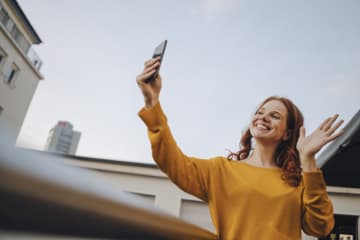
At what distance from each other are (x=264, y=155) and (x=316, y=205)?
380mm

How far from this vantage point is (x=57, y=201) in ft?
0.64

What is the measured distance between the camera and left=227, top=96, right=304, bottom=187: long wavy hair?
3.96 feet

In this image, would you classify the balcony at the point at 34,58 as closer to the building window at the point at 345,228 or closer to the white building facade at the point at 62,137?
the building window at the point at 345,228

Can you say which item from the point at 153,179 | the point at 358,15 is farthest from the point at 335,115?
the point at 153,179

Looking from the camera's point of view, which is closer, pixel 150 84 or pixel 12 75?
pixel 150 84

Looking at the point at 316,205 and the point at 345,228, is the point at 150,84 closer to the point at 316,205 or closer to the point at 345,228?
the point at 316,205

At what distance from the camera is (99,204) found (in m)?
0.24

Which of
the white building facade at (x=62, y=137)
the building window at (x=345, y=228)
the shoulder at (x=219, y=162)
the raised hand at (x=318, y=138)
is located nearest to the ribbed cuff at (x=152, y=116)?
the shoulder at (x=219, y=162)

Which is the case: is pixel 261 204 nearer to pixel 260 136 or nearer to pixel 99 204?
pixel 260 136

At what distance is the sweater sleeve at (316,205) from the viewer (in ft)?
3.16

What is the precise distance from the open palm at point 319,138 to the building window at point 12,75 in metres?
28.9

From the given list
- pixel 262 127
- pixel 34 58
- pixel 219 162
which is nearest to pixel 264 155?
pixel 262 127

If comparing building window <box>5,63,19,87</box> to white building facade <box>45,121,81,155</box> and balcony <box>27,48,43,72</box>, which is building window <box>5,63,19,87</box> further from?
white building facade <box>45,121,81,155</box>

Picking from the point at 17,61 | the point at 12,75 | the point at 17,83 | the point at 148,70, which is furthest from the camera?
the point at 17,83
